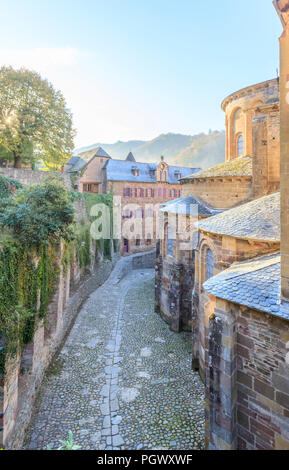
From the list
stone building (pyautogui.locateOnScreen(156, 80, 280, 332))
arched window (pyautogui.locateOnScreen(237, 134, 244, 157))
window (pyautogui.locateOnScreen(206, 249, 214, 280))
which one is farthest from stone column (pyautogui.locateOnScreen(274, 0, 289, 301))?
arched window (pyautogui.locateOnScreen(237, 134, 244, 157))

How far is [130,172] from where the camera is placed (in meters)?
35.8

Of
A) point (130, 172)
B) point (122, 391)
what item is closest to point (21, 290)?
point (122, 391)

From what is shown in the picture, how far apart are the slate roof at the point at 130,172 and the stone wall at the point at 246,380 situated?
2922 centimetres

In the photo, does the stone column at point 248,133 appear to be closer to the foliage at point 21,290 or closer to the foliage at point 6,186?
the foliage at point 21,290

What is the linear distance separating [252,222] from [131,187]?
2730cm

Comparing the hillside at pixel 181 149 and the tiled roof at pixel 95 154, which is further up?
the hillside at pixel 181 149

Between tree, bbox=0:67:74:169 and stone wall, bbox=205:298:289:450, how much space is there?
78.3 ft

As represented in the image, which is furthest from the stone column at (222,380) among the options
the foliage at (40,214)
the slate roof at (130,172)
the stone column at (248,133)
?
the slate roof at (130,172)

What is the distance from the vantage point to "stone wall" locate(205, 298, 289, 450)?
5.66 meters

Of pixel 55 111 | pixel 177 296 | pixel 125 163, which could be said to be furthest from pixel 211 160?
pixel 177 296

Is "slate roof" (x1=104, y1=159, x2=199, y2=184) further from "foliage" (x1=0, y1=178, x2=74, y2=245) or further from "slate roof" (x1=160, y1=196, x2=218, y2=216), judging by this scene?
"foliage" (x1=0, y1=178, x2=74, y2=245)

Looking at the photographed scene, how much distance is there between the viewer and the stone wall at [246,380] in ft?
18.6

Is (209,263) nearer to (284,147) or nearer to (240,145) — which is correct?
(284,147)

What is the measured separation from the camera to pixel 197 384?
10.7 meters
